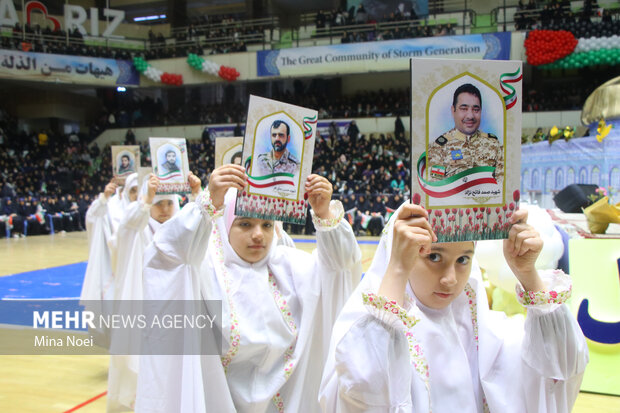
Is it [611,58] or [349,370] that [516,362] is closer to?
[349,370]

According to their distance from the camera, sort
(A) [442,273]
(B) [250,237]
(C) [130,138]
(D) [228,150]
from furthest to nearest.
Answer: (C) [130,138] → (D) [228,150] → (B) [250,237] → (A) [442,273]

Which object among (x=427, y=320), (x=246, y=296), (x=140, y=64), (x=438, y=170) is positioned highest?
(x=140, y=64)

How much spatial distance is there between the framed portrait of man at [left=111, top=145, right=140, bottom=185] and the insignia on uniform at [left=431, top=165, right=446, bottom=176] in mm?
5074

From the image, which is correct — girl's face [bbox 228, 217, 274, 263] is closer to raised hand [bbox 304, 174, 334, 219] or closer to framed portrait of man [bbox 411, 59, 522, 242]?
raised hand [bbox 304, 174, 334, 219]

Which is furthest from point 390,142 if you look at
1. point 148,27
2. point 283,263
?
point 283,263

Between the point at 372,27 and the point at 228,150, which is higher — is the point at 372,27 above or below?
above

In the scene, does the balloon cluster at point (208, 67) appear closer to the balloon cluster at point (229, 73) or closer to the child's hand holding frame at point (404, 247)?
the balloon cluster at point (229, 73)

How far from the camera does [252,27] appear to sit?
2348 centimetres

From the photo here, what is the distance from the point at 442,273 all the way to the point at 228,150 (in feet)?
6.61

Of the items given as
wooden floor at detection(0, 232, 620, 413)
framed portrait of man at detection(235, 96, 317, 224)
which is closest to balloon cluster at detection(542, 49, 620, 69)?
wooden floor at detection(0, 232, 620, 413)

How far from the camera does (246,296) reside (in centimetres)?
243

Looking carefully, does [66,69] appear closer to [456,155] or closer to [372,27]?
[372,27]

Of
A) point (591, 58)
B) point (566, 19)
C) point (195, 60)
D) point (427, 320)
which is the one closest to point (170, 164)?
point (427, 320)

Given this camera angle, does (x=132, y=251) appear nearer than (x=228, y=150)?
No
